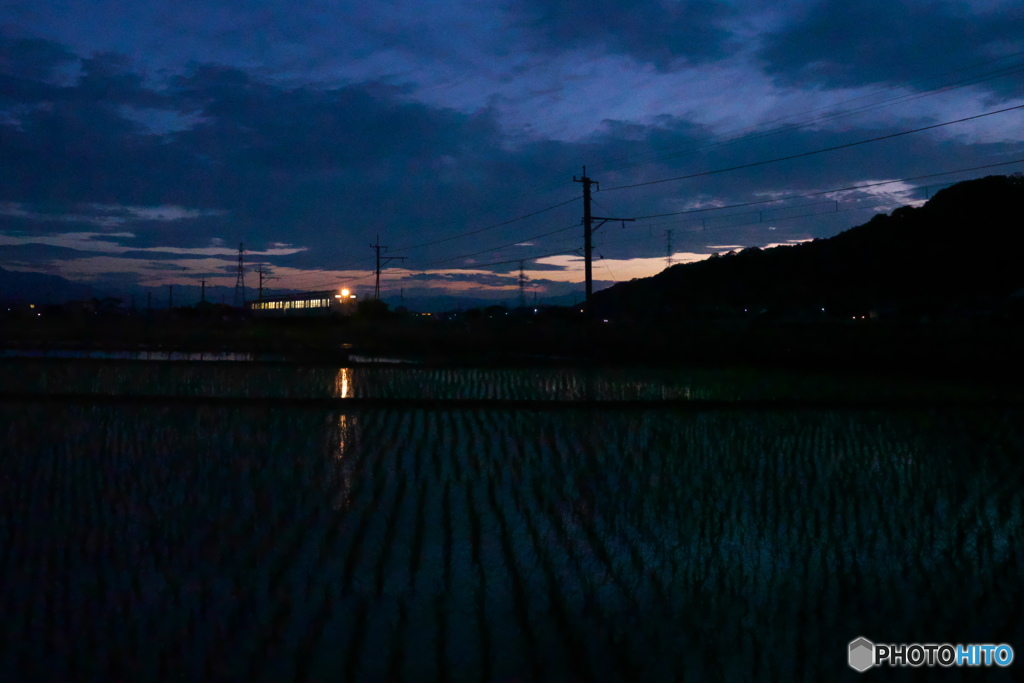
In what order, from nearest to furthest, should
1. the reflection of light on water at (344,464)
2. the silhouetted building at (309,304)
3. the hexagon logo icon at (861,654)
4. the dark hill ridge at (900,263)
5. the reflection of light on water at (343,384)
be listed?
the hexagon logo icon at (861,654) < the reflection of light on water at (344,464) < the reflection of light on water at (343,384) < the dark hill ridge at (900,263) < the silhouetted building at (309,304)

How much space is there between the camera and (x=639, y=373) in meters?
18.9

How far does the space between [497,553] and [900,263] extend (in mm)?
52500

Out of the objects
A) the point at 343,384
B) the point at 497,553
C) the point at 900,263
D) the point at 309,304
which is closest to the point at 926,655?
the point at 497,553

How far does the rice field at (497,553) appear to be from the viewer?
3.14 meters

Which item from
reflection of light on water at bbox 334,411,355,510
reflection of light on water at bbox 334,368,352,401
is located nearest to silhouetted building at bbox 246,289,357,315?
reflection of light on water at bbox 334,368,352,401

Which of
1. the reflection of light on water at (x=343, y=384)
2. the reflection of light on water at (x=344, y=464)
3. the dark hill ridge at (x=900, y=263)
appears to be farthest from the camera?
the dark hill ridge at (x=900, y=263)

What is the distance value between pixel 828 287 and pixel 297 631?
54.8m

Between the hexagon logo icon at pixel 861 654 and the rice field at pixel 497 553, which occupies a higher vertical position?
the rice field at pixel 497 553

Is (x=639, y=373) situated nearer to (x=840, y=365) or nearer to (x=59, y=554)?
(x=840, y=365)

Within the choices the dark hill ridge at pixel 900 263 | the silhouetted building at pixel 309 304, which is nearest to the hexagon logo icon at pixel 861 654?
the dark hill ridge at pixel 900 263

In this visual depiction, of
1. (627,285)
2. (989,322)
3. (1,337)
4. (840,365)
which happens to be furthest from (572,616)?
(627,285)

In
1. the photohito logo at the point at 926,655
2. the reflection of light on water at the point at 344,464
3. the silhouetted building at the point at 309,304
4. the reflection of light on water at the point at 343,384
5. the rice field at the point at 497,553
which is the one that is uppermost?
the silhouetted building at the point at 309,304

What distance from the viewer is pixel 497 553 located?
447cm

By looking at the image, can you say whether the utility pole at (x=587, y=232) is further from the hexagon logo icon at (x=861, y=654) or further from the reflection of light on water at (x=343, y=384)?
the hexagon logo icon at (x=861, y=654)
